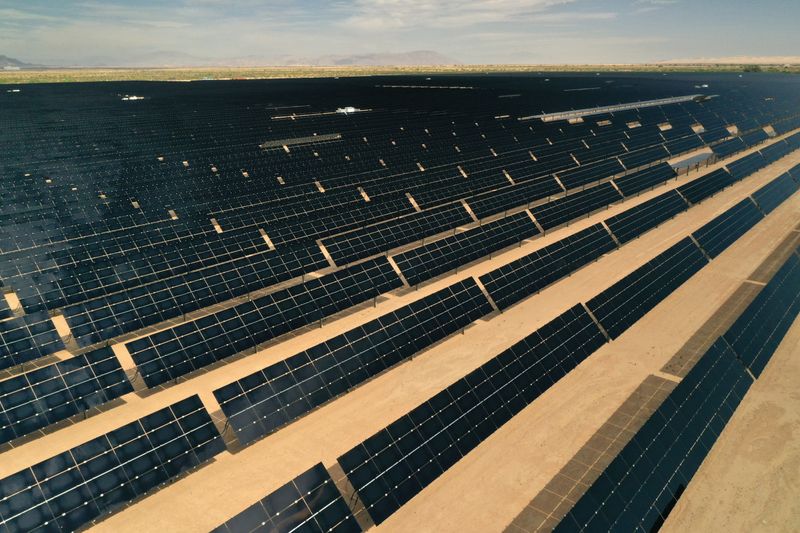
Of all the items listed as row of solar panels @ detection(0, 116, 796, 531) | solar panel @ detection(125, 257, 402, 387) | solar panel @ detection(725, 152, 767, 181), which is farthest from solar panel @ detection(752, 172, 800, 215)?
solar panel @ detection(125, 257, 402, 387)

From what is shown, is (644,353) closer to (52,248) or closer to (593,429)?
(593,429)

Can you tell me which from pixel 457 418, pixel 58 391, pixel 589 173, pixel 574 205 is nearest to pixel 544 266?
pixel 574 205

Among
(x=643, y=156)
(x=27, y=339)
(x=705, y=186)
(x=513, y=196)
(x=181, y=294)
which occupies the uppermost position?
(x=27, y=339)

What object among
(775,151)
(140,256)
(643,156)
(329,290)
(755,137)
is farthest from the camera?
(755,137)

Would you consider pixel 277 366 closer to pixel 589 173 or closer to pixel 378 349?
pixel 378 349

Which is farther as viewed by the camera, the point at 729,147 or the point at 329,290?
the point at 729,147

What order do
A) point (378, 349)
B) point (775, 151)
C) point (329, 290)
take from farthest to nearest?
point (775, 151)
point (329, 290)
point (378, 349)

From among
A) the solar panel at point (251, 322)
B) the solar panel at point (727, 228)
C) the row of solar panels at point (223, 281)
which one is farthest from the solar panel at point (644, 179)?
the solar panel at point (251, 322)

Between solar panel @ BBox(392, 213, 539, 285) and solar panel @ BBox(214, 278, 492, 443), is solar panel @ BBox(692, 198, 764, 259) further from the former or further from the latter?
solar panel @ BBox(214, 278, 492, 443)
